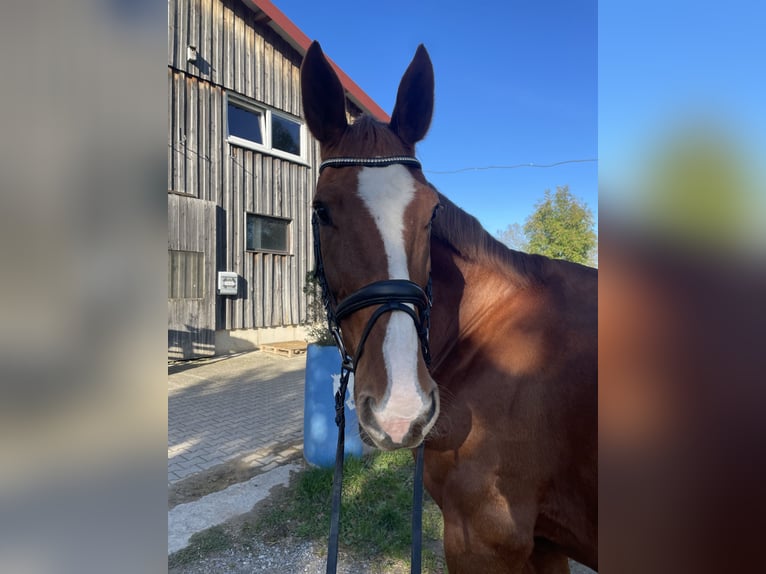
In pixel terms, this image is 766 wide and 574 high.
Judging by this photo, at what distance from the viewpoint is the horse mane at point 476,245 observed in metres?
1.85

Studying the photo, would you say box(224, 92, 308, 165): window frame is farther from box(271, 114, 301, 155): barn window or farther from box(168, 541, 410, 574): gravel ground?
box(168, 541, 410, 574): gravel ground

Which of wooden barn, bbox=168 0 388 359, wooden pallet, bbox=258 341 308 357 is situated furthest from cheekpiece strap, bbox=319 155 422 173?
wooden pallet, bbox=258 341 308 357

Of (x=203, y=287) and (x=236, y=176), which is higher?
(x=236, y=176)

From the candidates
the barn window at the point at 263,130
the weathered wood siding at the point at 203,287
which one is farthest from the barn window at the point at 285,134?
the weathered wood siding at the point at 203,287

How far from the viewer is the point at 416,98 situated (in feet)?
6.01

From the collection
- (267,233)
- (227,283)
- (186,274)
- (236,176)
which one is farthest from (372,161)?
(267,233)

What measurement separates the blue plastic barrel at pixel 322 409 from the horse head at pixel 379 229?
233 cm

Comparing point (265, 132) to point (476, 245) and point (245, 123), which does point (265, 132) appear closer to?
point (245, 123)

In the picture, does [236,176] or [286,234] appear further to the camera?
[286,234]

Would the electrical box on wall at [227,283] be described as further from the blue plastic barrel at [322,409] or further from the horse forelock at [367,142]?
the horse forelock at [367,142]

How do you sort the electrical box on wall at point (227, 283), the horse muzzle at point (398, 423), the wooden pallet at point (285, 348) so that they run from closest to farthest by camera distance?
the horse muzzle at point (398, 423), the electrical box on wall at point (227, 283), the wooden pallet at point (285, 348)

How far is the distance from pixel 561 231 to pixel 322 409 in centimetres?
335
